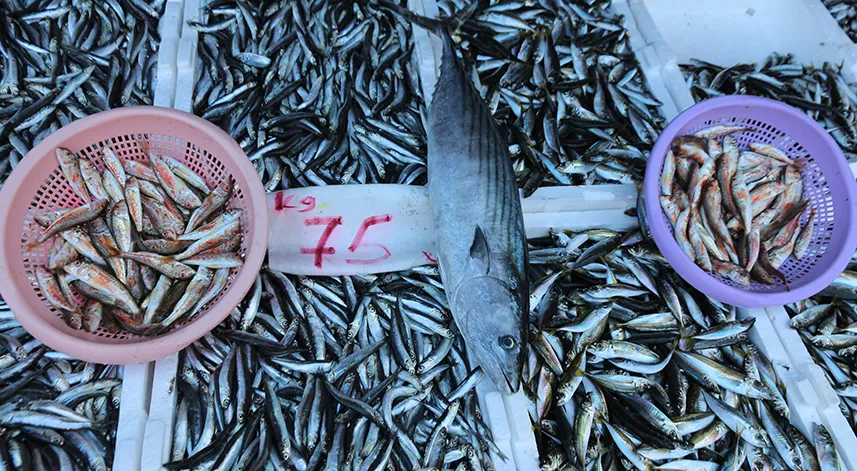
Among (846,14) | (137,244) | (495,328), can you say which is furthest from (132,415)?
(846,14)

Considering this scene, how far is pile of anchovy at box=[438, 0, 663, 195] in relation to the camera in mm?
2941

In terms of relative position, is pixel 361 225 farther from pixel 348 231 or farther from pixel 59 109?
pixel 59 109

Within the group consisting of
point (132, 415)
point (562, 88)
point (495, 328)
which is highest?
point (562, 88)

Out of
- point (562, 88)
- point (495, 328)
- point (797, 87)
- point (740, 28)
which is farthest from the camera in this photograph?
point (740, 28)

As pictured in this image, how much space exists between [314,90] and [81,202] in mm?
1323

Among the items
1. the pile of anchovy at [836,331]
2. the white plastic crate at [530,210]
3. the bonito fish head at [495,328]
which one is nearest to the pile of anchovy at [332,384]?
the white plastic crate at [530,210]

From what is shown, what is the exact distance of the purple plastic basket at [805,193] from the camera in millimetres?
2389

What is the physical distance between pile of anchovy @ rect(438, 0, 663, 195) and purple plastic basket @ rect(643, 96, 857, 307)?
0.37 meters

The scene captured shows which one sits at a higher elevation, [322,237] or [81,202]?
[81,202]

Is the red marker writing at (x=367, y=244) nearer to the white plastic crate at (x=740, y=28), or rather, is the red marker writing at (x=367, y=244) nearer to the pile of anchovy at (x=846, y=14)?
the white plastic crate at (x=740, y=28)

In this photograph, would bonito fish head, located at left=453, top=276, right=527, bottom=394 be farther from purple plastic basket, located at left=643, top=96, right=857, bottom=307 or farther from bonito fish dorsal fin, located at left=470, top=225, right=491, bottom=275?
purple plastic basket, located at left=643, top=96, right=857, bottom=307

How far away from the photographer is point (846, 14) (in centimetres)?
414

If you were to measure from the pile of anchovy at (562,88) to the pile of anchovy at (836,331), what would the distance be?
1126 mm

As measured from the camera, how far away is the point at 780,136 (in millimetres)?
2840
